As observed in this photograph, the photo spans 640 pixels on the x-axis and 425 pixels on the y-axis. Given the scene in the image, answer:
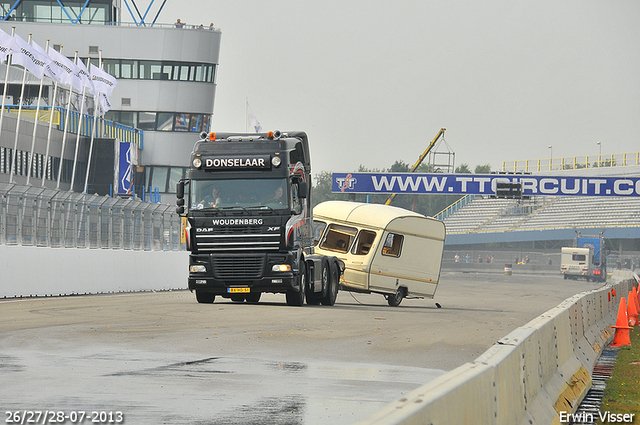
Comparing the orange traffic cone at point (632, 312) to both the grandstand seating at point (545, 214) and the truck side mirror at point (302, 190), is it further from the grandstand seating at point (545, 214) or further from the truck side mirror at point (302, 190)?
the grandstand seating at point (545, 214)

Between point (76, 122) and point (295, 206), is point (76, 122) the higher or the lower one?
the higher one

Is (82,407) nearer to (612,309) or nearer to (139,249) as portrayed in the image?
(612,309)

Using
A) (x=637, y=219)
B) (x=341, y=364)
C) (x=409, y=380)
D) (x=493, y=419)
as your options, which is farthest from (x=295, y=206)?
(x=637, y=219)

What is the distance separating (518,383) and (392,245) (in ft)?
64.3

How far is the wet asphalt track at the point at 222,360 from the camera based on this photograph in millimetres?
Result: 7324

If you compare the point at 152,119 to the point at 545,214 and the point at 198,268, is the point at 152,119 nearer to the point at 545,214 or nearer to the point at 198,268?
the point at 198,268

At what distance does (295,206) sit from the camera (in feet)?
65.5

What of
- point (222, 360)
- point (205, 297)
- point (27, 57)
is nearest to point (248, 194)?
point (205, 297)

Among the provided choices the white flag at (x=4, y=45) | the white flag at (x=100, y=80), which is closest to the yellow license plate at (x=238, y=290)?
the white flag at (x=4, y=45)

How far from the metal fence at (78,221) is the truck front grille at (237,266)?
579 cm

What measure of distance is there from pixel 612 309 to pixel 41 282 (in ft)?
46.8

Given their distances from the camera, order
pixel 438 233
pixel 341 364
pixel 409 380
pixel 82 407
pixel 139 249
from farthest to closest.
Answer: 1. pixel 139 249
2. pixel 438 233
3. pixel 341 364
4. pixel 409 380
5. pixel 82 407

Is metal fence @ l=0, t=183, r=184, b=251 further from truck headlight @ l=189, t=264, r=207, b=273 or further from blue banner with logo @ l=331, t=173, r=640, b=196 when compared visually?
blue banner with logo @ l=331, t=173, r=640, b=196

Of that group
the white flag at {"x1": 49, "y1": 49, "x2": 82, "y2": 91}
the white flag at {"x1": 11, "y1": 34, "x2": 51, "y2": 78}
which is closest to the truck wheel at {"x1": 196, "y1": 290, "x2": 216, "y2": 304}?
the white flag at {"x1": 11, "y1": 34, "x2": 51, "y2": 78}
